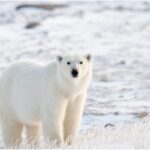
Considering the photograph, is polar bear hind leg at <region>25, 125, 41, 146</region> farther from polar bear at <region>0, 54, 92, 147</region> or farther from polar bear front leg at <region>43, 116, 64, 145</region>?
polar bear front leg at <region>43, 116, 64, 145</region>

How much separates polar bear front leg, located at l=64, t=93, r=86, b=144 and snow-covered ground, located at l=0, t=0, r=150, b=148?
24cm

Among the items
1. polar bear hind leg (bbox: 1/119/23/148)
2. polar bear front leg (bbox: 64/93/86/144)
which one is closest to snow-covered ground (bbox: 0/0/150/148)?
polar bear front leg (bbox: 64/93/86/144)

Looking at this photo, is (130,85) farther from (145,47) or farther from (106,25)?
(106,25)

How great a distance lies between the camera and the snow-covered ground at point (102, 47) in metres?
9.31

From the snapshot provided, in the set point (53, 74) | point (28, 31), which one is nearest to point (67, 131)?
point (53, 74)

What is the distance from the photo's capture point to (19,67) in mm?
7289

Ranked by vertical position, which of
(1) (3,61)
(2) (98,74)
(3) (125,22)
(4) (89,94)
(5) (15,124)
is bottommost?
(3) (125,22)

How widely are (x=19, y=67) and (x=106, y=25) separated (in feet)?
59.8

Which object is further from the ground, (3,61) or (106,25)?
(3,61)

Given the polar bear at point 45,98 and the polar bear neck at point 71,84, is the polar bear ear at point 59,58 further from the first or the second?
the polar bear neck at point 71,84

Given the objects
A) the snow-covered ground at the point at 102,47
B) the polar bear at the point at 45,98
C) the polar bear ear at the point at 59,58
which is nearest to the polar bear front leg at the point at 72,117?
the polar bear at the point at 45,98

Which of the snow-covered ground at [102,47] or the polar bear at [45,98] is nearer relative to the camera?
the polar bear at [45,98]

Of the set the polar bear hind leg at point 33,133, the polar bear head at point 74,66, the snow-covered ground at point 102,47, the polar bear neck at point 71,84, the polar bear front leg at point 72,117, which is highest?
the polar bear head at point 74,66

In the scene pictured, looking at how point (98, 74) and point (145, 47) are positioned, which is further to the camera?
point (145, 47)
